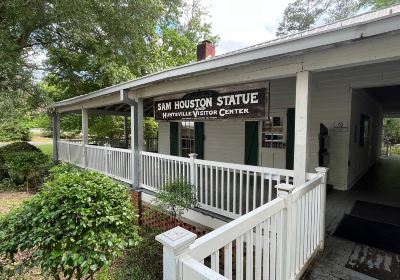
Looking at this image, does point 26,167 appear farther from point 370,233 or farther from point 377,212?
point 377,212

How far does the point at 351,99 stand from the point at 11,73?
1086cm

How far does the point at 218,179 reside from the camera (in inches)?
206

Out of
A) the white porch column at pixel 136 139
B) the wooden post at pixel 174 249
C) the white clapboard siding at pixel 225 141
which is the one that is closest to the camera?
the wooden post at pixel 174 249

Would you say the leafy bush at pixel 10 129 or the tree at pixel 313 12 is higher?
the tree at pixel 313 12

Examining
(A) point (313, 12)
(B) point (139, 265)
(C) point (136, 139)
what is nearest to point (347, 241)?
(B) point (139, 265)

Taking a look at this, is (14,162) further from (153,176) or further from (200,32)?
(200,32)

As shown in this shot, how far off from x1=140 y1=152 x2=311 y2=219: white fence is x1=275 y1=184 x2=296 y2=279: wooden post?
70cm

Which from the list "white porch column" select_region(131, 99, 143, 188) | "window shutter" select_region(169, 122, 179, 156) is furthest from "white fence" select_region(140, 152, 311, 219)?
"window shutter" select_region(169, 122, 179, 156)

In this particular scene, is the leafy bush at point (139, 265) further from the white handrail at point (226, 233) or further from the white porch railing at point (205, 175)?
the white handrail at point (226, 233)

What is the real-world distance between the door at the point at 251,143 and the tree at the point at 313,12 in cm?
1697

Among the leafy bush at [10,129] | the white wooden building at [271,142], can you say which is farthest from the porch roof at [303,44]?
the leafy bush at [10,129]

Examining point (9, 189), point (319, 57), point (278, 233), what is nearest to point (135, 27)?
point (9, 189)

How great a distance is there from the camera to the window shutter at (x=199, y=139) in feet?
29.8

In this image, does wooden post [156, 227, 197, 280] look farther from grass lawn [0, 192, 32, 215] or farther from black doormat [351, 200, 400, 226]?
grass lawn [0, 192, 32, 215]
